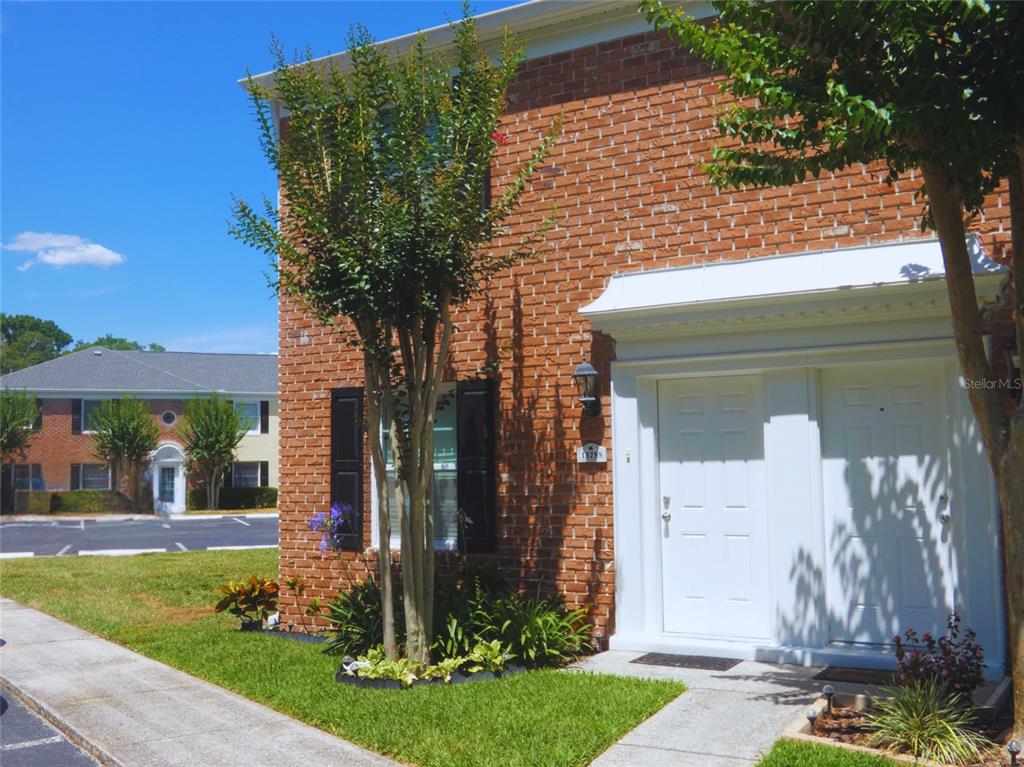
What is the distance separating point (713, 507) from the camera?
7715mm

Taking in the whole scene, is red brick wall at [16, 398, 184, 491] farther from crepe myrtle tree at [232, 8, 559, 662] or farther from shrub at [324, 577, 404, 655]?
crepe myrtle tree at [232, 8, 559, 662]

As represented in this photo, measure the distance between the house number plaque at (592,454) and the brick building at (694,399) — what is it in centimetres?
5

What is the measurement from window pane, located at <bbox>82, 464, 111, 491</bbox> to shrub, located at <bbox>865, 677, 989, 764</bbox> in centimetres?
4000

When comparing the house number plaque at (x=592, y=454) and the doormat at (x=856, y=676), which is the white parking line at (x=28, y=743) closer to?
the house number plaque at (x=592, y=454)

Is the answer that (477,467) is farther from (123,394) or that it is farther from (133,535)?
(123,394)

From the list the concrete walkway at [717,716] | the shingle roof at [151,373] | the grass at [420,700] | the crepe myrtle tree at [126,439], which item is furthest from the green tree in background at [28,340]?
the concrete walkway at [717,716]

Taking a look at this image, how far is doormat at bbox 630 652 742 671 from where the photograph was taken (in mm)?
7105

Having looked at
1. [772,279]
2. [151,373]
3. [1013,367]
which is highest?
[151,373]

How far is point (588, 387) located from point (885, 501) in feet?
8.12

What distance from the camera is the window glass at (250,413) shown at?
41213 mm

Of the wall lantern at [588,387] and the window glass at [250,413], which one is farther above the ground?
the window glass at [250,413]

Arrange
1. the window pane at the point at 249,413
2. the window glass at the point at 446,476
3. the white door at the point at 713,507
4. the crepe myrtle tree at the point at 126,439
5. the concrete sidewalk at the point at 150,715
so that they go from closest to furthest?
the concrete sidewalk at the point at 150,715 < the white door at the point at 713,507 < the window glass at the point at 446,476 < the crepe myrtle tree at the point at 126,439 < the window pane at the point at 249,413

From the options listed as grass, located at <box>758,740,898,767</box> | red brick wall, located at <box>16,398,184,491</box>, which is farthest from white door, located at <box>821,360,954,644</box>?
red brick wall, located at <box>16,398,184,491</box>

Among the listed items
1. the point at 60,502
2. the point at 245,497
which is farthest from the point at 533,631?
the point at 60,502
